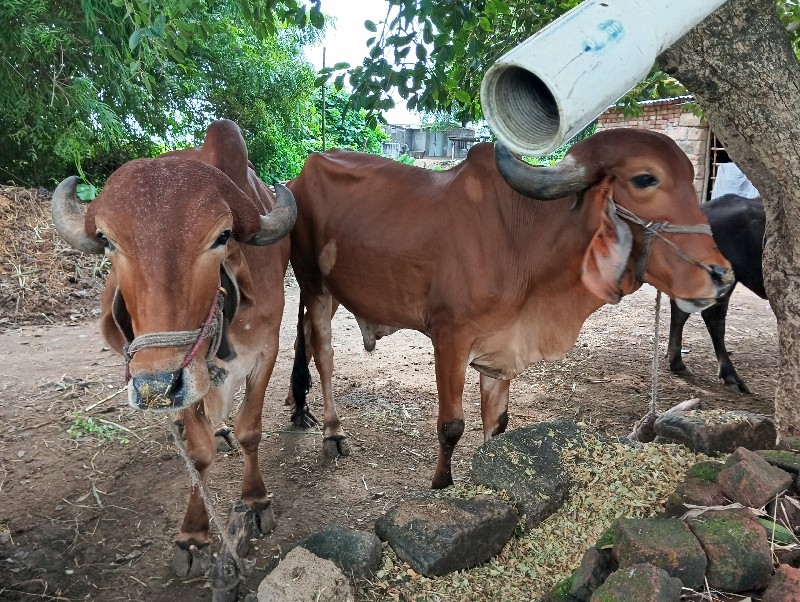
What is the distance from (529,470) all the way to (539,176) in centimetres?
124

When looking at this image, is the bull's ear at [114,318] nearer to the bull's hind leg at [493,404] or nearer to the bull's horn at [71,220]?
the bull's horn at [71,220]

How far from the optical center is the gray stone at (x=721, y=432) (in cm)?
297

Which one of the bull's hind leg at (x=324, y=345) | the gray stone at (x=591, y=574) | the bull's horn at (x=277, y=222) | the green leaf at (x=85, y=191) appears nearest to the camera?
the gray stone at (x=591, y=574)

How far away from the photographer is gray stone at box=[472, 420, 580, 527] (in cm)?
257

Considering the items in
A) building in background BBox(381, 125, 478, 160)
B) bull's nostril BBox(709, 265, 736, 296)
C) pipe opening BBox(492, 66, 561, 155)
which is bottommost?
bull's nostril BBox(709, 265, 736, 296)

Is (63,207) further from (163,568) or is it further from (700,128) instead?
(700,128)

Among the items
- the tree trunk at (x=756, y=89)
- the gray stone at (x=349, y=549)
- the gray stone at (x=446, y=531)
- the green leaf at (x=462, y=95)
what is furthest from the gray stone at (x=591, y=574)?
the green leaf at (x=462, y=95)

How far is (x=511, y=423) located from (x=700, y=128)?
914 centimetres

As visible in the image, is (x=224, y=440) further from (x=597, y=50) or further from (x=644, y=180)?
(x=597, y=50)

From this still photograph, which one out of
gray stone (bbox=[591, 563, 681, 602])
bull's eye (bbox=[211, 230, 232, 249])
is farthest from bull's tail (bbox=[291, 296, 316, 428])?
gray stone (bbox=[591, 563, 681, 602])

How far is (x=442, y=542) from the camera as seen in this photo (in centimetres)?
229

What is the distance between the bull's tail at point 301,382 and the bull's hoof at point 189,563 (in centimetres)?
157

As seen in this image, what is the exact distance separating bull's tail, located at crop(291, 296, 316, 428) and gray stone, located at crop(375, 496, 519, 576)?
1.86 m

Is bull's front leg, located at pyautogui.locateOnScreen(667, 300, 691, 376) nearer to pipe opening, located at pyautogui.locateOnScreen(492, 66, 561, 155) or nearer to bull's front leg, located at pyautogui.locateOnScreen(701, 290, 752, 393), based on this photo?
bull's front leg, located at pyautogui.locateOnScreen(701, 290, 752, 393)
